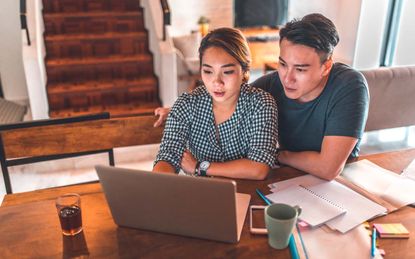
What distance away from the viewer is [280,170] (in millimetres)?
1395

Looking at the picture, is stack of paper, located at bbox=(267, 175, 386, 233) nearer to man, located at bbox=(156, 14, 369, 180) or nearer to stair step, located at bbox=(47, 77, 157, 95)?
man, located at bbox=(156, 14, 369, 180)

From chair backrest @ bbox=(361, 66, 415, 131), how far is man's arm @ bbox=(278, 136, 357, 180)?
4.15ft

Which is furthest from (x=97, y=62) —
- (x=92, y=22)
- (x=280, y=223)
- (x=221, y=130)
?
(x=280, y=223)

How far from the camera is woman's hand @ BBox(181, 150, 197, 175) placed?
1410 millimetres

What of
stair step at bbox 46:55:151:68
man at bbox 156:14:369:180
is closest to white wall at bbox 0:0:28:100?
stair step at bbox 46:55:151:68

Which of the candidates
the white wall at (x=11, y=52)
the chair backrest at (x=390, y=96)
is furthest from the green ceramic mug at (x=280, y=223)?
the white wall at (x=11, y=52)

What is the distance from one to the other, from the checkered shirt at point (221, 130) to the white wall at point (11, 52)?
3.31 meters

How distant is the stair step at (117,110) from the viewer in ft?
12.0

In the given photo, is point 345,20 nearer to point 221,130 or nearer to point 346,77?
point 346,77

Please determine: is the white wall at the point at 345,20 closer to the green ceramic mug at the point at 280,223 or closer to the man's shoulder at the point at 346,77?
the man's shoulder at the point at 346,77

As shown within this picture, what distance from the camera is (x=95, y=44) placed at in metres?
3.99

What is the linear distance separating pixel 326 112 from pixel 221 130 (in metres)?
0.39

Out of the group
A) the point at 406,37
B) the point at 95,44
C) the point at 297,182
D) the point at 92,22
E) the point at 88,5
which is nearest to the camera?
the point at 297,182

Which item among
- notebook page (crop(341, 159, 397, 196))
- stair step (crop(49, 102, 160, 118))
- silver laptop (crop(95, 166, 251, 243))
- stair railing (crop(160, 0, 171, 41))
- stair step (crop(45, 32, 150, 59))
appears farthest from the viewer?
stair step (crop(45, 32, 150, 59))
